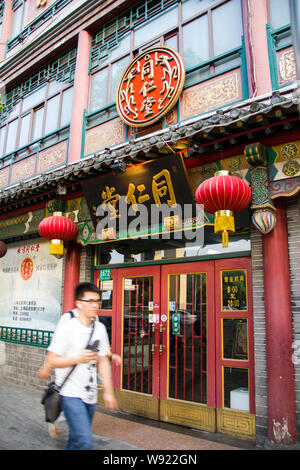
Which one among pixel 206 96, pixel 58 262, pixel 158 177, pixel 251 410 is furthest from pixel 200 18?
pixel 251 410

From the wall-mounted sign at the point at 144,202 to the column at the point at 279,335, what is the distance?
115 cm

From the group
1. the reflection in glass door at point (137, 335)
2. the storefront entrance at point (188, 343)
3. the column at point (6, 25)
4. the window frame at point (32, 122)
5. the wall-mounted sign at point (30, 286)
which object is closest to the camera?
the storefront entrance at point (188, 343)

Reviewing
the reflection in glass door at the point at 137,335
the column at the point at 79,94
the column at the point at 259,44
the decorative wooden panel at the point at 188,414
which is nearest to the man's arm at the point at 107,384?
the decorative wooden panel at the point at 188,414

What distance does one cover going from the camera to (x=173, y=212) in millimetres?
5562

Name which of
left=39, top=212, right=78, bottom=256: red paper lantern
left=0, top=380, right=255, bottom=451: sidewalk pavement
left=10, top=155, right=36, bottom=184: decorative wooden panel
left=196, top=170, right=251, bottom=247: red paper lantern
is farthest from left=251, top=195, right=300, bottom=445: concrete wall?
left=10, top=155, right=36, bottom=184: decorative wooden panel

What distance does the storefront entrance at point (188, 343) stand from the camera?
504cm

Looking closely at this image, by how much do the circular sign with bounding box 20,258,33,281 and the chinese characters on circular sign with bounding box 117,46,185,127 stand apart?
4214 mm

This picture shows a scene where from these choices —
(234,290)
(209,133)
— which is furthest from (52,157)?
(234,290)

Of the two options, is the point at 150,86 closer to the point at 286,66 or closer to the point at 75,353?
the point at 286,66

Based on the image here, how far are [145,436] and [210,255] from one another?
9.10 feet

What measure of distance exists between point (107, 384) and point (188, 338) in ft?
8.70

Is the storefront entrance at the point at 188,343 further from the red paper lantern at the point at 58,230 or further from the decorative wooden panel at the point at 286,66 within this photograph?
the decorative wooden panel at the point at 286,66

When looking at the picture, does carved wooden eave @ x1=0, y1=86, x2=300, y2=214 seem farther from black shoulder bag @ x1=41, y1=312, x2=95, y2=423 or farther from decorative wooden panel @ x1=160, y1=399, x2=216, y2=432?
decorative wooden panel @ x1=160, y1=399, x2=216, y2=432

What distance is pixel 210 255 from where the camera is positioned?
5531 millimetres
